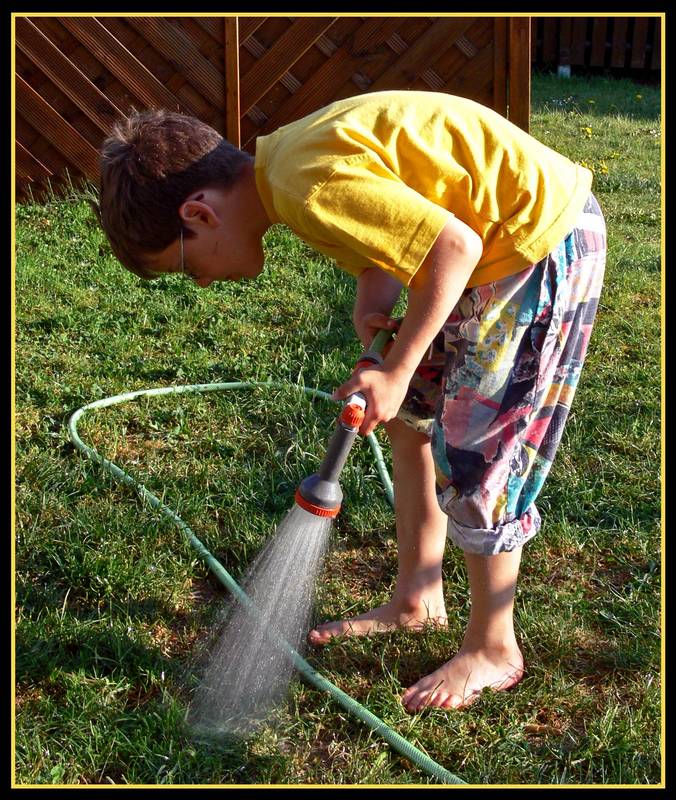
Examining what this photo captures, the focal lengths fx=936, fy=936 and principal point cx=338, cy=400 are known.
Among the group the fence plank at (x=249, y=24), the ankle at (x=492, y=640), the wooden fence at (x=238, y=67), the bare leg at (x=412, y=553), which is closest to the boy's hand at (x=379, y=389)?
the bare leg at (x=412, y=553)

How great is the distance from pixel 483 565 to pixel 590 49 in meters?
10.4

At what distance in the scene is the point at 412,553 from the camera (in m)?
2.21

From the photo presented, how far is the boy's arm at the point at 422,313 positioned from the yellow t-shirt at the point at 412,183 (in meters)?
0.03

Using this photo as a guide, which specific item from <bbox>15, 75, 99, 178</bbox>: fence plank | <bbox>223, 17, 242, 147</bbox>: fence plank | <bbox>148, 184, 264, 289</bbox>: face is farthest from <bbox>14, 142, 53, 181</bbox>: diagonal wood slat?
<bbox>148, 184, 264, 289</bbox>: face

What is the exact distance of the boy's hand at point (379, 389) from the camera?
5.55ft

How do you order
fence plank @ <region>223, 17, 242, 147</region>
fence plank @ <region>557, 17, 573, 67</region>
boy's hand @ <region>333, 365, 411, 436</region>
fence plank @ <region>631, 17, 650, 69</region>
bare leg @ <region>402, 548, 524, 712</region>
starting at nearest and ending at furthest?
1. boy's hand @ <region>333, 365, 411, 436</region>
2. bare leg @ <region>402, 548, 524, 712</region>
3. fence plank @ <region>223, 17, 242, 147</region>
4. fence plank @ <region>631, 17, 650, 69</region>
5. fence plank @ <region>557, 17, 573, 67</region>

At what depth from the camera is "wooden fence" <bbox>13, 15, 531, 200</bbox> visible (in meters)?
4.95

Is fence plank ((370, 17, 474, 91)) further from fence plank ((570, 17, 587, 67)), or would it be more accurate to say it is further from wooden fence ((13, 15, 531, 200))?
fence plank ((570, 17, 587, 67))

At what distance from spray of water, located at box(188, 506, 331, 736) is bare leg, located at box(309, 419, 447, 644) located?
0.32ft

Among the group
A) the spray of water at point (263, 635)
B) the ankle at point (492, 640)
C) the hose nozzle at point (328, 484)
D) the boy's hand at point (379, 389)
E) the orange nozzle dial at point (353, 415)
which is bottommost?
the spray of water at point (263, 635)

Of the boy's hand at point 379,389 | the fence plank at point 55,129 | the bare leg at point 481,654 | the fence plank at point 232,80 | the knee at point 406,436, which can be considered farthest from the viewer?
the fence plank at point 55,129

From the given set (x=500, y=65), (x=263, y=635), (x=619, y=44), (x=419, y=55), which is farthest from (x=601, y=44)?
(x=263, y=635)

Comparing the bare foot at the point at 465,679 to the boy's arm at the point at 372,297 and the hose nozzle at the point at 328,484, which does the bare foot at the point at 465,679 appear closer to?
the hose nozzle at the point at 328,484

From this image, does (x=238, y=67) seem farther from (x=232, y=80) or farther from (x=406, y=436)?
(x=406, y=436)
